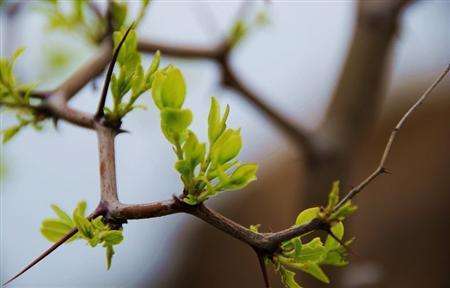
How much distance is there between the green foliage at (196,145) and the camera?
1.53 feet

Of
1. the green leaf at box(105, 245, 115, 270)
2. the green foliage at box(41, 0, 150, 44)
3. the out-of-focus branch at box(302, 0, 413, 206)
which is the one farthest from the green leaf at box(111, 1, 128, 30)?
the out-of-focus branch at box(302, 0, 413, 206)

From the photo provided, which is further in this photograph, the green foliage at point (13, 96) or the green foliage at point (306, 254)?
the green foliage at point (13, 96)

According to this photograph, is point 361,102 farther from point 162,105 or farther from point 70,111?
point 162,105

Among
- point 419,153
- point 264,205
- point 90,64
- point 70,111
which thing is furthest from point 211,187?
point 264,205

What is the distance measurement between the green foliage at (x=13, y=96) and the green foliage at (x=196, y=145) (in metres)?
0.25

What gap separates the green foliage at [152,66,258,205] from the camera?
0.47 meters

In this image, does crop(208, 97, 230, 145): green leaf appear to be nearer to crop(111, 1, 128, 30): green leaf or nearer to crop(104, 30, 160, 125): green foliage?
crop(104, 30, 160, 125): green foliage

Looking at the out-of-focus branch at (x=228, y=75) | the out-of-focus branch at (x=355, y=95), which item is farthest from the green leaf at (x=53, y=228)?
the out-of-focus branch at (x=355, y=95)

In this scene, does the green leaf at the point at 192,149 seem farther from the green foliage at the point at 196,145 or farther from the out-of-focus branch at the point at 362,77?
the out-of-focus branch at the point at 362,77

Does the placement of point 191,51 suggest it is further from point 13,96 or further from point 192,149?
point 192,149

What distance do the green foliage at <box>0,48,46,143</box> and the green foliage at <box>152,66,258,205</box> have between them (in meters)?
0.25

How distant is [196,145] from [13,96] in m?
0.29

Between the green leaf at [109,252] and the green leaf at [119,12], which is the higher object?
the green leaf at [119,12]

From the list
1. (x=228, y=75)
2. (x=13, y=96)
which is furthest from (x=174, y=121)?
(x=228, y=75)
